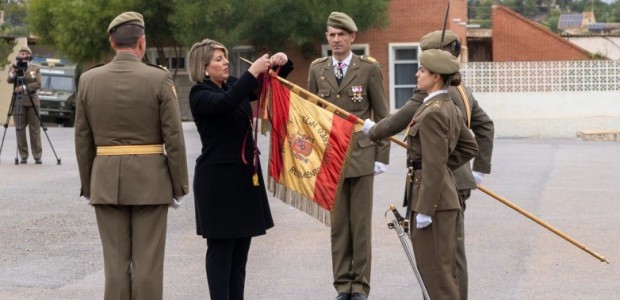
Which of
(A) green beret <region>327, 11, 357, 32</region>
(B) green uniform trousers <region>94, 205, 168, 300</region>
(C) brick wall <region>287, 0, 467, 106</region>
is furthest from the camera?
(C) brick wall <region>287, 0, 467, 106</region>

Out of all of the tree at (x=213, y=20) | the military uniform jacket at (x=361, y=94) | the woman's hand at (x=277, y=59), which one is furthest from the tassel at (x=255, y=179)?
the tree at (x=213, y=20)

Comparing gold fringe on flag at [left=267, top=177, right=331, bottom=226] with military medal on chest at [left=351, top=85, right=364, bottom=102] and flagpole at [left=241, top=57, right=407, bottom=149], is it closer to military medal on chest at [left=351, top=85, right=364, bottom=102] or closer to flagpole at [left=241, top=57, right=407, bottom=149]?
flagpole at [left=241, top=57, right=407, bottom=149]

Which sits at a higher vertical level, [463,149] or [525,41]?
[463,149]

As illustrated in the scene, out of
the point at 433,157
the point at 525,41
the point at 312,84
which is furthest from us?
the point at 525,41

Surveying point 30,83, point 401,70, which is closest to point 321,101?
point 30,83

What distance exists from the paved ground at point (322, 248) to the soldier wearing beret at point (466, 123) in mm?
1331

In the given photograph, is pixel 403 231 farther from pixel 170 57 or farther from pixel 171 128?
pixel 170 57

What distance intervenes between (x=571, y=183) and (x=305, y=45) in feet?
76.6

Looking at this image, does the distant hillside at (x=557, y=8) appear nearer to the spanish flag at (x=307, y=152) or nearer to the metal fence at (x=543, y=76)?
the metal fence at (x=543, y=76)

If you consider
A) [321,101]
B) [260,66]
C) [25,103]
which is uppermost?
[260,66]

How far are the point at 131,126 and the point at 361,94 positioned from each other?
2286mm

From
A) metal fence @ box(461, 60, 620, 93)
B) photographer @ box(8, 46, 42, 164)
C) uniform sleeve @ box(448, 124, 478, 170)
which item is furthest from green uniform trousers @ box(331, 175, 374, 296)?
metal fence @ box(461, 60, 620, 93)

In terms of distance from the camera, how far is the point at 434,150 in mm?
6910

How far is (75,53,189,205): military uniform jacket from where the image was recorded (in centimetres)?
716
